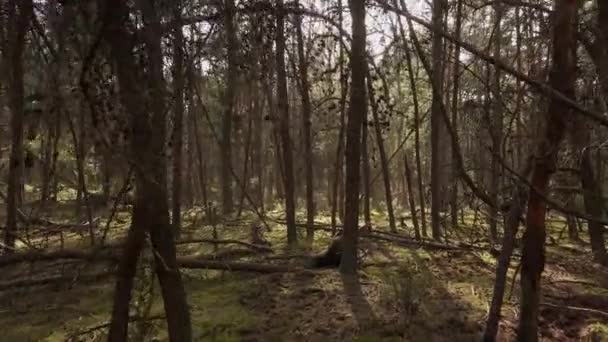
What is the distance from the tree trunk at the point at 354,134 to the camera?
636cm

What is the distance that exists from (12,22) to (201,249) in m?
5.53

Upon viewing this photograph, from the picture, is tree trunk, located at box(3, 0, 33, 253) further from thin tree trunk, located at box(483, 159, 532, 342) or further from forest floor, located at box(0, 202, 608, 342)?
thin tree trunk, located at box(483, 159, 532, 342)

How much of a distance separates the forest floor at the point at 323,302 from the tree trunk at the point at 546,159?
33 centimetres

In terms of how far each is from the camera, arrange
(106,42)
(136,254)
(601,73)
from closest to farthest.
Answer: (106,42) < (136,254) < (601,73)

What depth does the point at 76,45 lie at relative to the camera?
323cm

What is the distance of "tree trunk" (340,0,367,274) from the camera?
6359 mm

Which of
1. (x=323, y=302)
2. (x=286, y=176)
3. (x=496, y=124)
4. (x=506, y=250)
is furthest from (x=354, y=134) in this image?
(x=286, y=176)

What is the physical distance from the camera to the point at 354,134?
6793 millimetres

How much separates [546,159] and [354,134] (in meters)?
2.87

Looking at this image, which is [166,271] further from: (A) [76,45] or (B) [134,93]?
(A) [76,45]

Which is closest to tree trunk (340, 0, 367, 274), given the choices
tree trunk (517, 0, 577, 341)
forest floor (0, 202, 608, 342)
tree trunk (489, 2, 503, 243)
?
forest floor (0, 202, 608, 342)

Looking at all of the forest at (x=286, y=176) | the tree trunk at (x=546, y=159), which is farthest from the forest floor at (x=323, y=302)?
the tree trunk at (x=546, y=159)

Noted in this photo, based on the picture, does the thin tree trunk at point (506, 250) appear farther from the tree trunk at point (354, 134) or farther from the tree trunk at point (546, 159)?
the tree trunk at point (354, 134)

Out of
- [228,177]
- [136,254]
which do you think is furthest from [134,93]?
[228,177]
